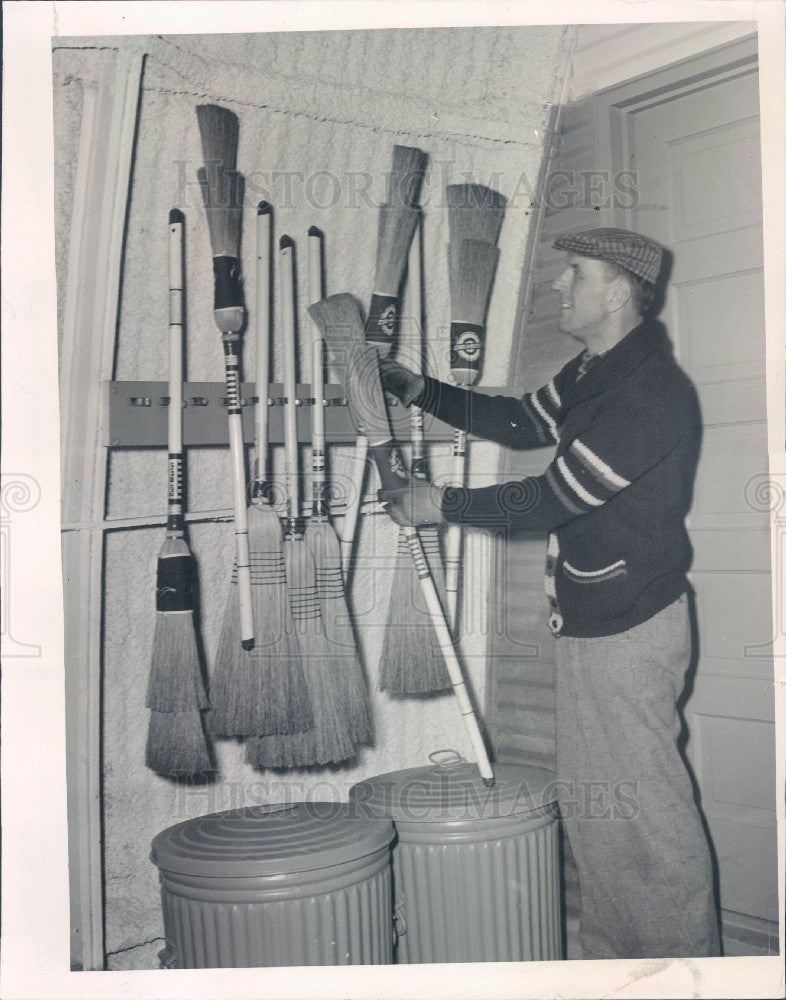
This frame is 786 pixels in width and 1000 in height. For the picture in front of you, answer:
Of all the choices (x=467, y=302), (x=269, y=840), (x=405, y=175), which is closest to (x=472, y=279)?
(x=467, y=302)

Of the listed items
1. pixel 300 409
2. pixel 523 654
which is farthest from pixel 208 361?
pixel 523 654

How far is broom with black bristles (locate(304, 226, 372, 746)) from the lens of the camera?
218 centimetres

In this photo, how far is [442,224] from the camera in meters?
2.21

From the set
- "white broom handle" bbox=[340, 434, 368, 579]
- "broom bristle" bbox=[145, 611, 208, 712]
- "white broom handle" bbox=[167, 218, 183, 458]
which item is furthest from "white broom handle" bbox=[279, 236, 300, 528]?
"broom bristle" bbox=[145, 611, 208, 712]

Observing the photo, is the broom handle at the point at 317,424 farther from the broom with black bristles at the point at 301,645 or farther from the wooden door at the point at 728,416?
the wooden door at the point at 728,416

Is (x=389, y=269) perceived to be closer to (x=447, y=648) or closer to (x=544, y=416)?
(x=544, y=416)

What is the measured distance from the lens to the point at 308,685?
7.07 feet

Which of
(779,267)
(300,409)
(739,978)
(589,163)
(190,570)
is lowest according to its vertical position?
(739,978)

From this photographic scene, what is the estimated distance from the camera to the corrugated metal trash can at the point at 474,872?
82.7 inches

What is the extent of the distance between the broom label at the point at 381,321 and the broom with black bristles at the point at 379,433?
0.02 m

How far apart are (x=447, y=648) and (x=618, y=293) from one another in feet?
2.77

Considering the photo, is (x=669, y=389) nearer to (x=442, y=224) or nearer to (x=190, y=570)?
(x=442, y=224)

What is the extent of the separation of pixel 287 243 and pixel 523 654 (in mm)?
1033

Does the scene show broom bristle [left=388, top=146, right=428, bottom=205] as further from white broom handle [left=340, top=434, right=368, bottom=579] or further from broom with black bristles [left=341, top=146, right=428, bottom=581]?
A: white broom handle [left=340, top=434, right=368, bottom=579]
